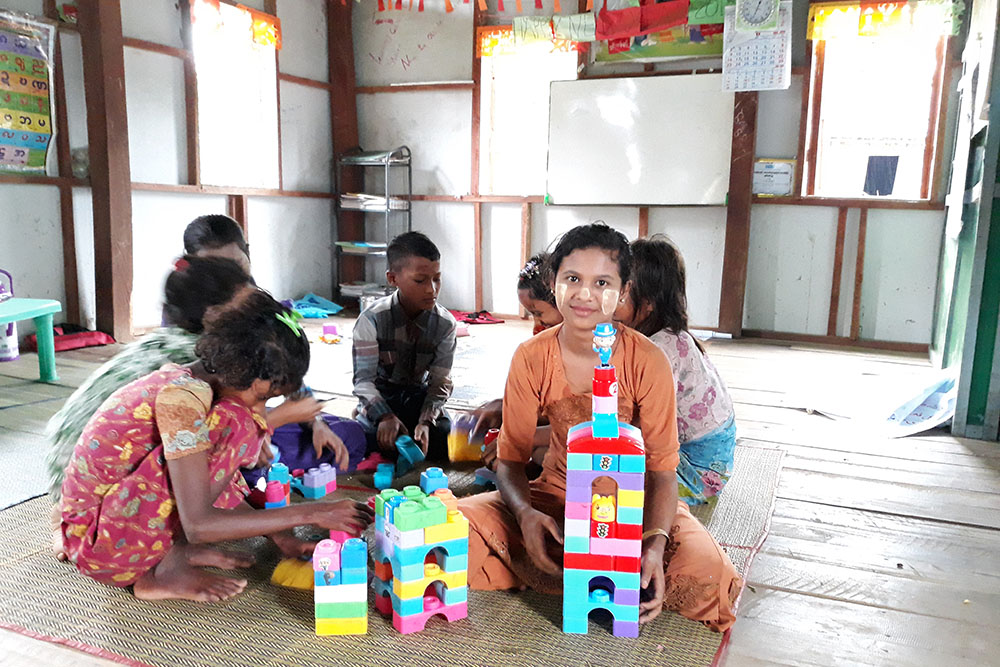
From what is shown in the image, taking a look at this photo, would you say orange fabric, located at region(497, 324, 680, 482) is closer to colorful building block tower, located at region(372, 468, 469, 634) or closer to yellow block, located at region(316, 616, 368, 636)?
A: colorful building block tower, located at region(372, 468, 469, 634)

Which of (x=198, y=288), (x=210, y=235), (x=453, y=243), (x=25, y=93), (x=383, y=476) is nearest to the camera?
(x=198, y=288)

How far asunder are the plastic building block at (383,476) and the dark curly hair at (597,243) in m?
0.95

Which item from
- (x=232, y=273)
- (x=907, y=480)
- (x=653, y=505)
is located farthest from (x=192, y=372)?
(x=907, y=480)

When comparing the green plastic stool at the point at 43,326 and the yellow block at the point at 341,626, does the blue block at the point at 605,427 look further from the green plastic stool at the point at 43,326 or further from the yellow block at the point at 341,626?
the green plastic stool at the point at 43,326

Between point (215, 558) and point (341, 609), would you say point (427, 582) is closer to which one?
Answer: point (341, 609)

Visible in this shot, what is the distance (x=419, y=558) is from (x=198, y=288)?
91 cm

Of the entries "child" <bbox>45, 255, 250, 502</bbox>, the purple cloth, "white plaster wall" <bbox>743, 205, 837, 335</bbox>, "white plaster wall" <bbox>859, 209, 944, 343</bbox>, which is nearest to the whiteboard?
"white plaster wall" <bbox>743, 205, 837, 335</bbox>

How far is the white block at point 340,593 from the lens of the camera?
1.40 meters

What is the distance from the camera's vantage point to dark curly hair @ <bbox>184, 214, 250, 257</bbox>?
2.48 meters

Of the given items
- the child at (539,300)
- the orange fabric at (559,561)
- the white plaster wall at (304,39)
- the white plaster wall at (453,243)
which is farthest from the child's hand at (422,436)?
the white plaster wall at (304,39)

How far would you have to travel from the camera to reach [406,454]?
93.7 inches

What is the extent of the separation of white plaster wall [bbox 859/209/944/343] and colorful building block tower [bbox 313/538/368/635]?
4889mm

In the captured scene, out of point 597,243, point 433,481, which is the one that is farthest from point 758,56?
point 433,481

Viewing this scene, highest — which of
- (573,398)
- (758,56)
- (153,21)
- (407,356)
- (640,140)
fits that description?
(153,21)
